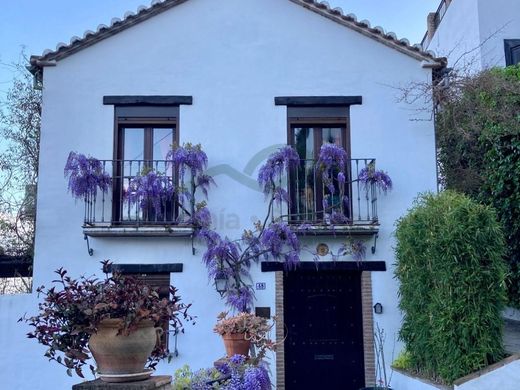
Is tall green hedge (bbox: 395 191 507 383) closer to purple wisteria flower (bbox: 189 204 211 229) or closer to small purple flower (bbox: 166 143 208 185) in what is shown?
purple wisteria flower (bbox: 189 204 211 229)

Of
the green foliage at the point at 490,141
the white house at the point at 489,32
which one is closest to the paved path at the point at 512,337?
the green foliage at the point at 490,141

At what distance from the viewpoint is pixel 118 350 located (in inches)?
164

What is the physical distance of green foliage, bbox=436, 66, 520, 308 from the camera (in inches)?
364

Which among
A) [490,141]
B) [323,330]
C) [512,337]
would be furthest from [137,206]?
[512,337]

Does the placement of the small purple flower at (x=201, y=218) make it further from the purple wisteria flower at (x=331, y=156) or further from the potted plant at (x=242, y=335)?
the potted plant at (x=242, y=335)

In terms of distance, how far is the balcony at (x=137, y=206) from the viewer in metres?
9.18

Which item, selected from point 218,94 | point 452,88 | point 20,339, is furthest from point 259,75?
point 20,339

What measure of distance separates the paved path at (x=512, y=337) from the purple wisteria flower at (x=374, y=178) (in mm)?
2761

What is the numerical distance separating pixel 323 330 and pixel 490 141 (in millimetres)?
4296

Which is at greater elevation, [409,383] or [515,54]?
[515,54]

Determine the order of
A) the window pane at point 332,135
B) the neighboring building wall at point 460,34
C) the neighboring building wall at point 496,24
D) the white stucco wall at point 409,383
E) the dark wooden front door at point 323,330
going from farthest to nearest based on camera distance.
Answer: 1. the neighboring building wall at point 460,34
2. the neighboring building wall at point 496,24
3. the window pane at point 332,135
4. the dark wooden front door at point 323,330
5. the white stucco wall at point 409,383

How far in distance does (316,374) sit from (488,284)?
3866 millimetres

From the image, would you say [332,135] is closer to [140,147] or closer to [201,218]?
[201,218]

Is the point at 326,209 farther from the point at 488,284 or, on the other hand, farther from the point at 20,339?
the point at 20,339
